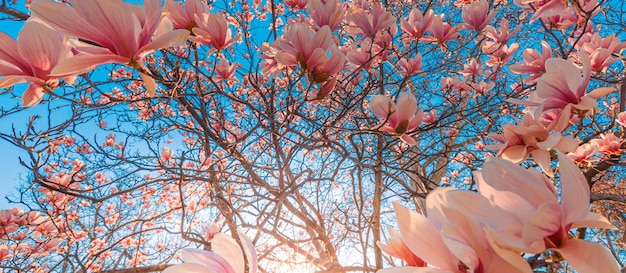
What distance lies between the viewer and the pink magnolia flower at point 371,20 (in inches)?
52.6

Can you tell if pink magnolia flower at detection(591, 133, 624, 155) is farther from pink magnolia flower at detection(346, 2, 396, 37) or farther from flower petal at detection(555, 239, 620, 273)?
flower petal at detection(555, 239, 620, 273)

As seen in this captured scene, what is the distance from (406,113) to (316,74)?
0.27m

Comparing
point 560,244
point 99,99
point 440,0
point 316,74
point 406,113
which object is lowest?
point 560,244

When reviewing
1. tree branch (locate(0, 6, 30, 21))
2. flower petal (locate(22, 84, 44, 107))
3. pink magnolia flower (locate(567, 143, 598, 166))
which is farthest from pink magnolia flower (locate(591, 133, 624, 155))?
tree branch (locate(0, 6, 30, 21))

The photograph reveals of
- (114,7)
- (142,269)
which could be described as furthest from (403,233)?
(142,269)

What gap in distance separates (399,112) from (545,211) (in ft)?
2.28

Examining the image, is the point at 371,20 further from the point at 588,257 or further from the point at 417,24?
the point at 588,257

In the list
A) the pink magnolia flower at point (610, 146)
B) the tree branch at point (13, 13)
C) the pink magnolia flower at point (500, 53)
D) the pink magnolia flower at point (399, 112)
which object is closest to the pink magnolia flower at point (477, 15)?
the pink magnolia flower at point (500, 53)

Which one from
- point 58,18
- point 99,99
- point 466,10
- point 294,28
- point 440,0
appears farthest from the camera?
point 440,0

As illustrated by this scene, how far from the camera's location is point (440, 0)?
441cm

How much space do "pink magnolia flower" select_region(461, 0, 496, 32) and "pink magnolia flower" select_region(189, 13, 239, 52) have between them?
113 centimetres

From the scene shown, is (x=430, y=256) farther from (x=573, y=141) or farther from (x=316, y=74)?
(x=316, y=74)

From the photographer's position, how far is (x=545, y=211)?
270mm

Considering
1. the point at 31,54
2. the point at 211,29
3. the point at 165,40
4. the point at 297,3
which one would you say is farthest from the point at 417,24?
the point at 31,54
